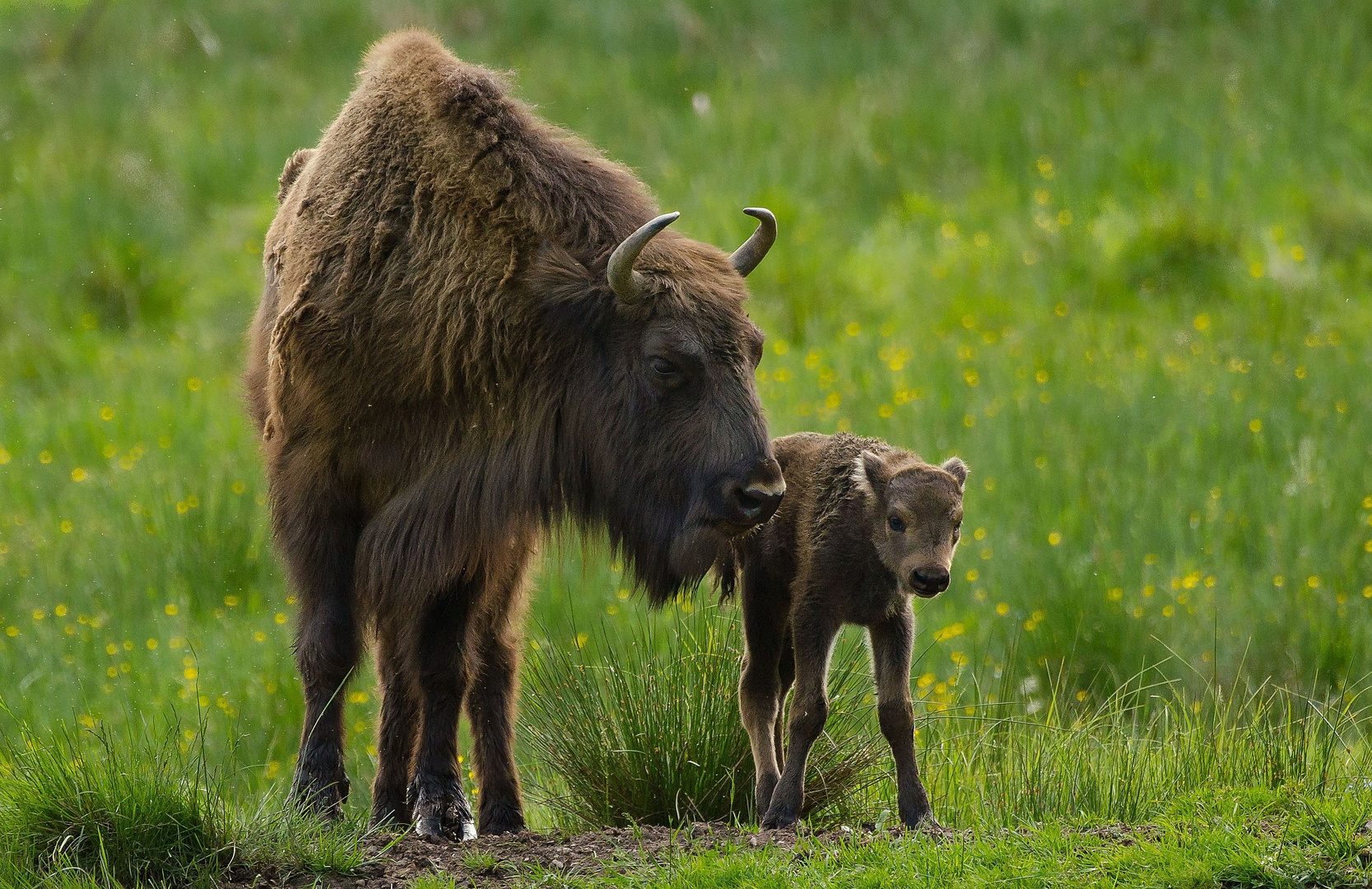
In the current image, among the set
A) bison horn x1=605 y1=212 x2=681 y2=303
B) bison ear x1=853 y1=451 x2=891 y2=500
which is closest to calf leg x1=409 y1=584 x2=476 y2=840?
bison horn x1=605 y1=212 x2=681 y2=303

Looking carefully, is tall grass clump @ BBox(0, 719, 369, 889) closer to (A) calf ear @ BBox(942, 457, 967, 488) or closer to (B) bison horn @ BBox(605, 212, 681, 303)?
(B) bison horn @ BBox(605, 212, 681, 303)

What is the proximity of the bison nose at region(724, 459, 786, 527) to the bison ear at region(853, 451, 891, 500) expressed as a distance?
277mm

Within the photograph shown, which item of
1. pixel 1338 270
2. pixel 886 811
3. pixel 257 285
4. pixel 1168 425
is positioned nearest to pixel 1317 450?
pixel 1168 425

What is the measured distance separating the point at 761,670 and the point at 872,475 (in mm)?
808

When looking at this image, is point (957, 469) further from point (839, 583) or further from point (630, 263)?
point (630, 263)

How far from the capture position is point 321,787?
219 inches

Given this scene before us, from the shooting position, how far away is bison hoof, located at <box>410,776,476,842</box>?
5.73 meters

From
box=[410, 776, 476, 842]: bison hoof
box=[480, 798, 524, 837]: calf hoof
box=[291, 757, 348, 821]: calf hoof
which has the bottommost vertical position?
box=[480, 798, 524, 837]: calf hoof

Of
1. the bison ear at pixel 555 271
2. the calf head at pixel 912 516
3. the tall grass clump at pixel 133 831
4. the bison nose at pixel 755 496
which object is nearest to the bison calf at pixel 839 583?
the calf head at pixel 912 516

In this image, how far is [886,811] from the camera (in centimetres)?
529

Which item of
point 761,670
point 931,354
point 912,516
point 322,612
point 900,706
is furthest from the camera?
point 931,354

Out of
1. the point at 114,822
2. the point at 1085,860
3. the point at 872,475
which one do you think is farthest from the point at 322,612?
the point at 1085,860

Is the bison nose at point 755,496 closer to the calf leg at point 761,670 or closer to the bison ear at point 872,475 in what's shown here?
the bison ear at point 872,475

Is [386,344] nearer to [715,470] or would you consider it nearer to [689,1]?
[715,470]
